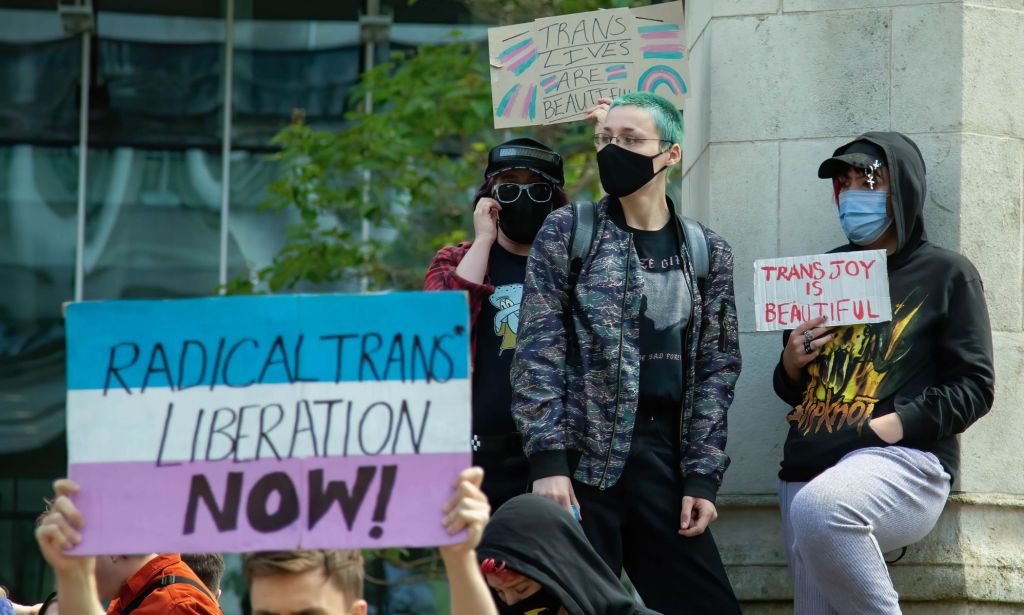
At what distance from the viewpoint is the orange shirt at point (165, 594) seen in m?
5.52

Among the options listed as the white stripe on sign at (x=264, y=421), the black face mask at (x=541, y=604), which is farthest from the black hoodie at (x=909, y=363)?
the white stripe on sign at (x=264, y=421)

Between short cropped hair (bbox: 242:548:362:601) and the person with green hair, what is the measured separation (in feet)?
4.28

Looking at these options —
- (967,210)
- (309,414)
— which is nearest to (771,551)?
(967,210)

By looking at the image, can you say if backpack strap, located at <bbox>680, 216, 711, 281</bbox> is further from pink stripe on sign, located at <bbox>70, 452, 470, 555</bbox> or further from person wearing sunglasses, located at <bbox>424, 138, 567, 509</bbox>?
pink stripe on sign, located at <bbox>70, 452, 470, 555</bbox>

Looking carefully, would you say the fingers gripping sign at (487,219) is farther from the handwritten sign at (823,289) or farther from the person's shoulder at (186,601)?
the person's shoulder at (186,601)

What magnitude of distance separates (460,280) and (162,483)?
230 cm

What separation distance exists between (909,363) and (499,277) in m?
1.46

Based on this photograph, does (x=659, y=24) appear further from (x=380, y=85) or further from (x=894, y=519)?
(x=380, y=85)

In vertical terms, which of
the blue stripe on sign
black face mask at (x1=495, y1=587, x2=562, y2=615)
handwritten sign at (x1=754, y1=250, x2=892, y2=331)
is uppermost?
handwritten sign at (x1=754, y1=250, x2=892, y2=331)

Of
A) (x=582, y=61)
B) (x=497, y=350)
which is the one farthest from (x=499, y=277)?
(x=582, y=61)

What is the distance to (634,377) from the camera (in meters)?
5.55

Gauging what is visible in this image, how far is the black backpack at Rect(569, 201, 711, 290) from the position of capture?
5.71 metres

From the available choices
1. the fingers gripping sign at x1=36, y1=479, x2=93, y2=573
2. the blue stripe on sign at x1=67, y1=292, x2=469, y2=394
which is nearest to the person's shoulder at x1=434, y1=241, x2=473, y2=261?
the blue stripe on sign at x1=67, y1=292, x2=469, y2=394

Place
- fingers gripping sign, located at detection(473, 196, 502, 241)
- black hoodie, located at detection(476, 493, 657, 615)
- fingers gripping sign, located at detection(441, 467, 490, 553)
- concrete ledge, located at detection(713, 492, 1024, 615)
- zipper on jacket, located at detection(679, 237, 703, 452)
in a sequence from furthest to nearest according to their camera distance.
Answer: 1. concrete ledge, located at detection(713, 492, 1024, 615)
2. fingers gripping sign, located at detection(473, 196, 502, 241)
3. zipper on jacket, located at detection(679, 237, 703, 452)
4. black hoodie, located at detection(476, 493, 657, 615)
5. fingers gripping sign, located at detection(441, 467, 490, 553)
